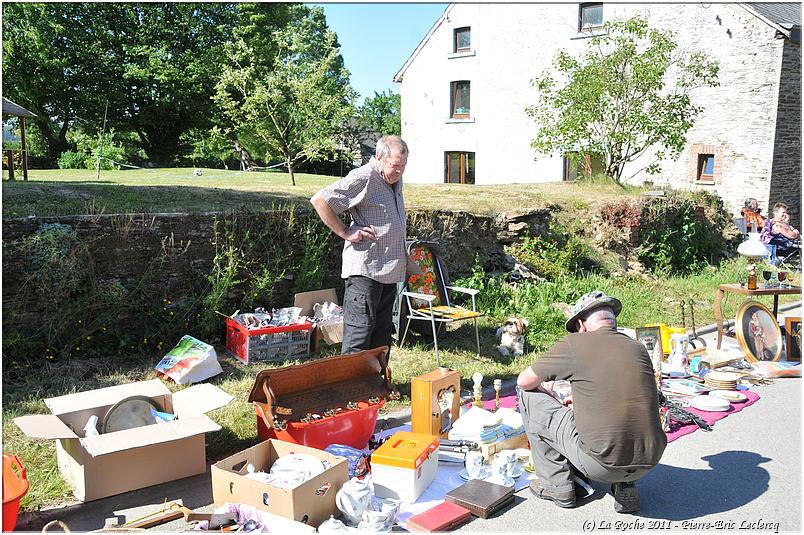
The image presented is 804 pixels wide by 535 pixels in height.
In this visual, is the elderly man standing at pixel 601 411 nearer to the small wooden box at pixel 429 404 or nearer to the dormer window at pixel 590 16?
the small wooden box at pixel 429 404

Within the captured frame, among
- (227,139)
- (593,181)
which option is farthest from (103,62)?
(593,181)

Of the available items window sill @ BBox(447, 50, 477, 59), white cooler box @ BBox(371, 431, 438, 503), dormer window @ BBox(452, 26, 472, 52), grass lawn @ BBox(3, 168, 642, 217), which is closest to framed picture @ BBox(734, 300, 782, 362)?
grass lawn @ BBox(3, 168, 642, 217)

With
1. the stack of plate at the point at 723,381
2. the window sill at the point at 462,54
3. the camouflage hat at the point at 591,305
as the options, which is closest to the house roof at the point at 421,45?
the window sill at the point at 462,54

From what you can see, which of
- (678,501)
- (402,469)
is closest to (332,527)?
(402,469)

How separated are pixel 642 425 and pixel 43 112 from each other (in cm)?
3485

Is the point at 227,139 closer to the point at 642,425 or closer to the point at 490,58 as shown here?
the point at 490,58

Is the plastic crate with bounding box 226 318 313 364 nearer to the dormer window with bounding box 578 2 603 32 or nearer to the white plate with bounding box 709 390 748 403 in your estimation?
the white plate with bounding box 709 390 748 403

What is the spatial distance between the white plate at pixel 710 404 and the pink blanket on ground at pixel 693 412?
36mm

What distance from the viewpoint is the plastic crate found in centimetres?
614

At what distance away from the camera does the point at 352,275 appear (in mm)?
5277

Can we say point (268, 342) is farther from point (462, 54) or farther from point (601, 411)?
point (462, 54)

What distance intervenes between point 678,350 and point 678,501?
3.02m

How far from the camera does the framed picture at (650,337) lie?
21.6 feet

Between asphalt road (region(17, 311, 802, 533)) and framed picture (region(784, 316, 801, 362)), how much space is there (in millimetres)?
2431
